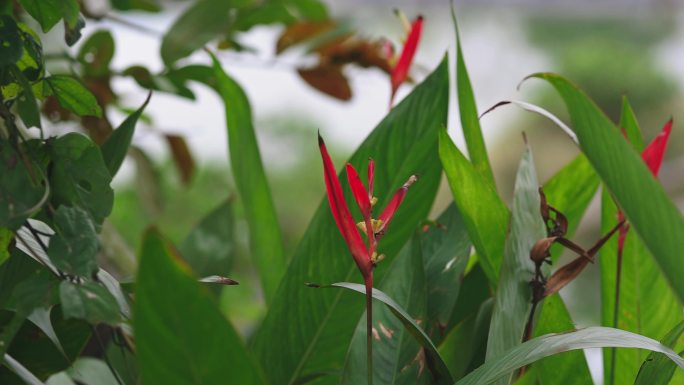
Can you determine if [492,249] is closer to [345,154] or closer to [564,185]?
[564,185]

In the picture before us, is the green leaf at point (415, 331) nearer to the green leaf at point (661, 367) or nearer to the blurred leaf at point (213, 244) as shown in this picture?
the green leaf at point (661, 367)

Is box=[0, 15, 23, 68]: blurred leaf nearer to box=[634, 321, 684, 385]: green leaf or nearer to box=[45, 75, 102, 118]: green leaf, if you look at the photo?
box=[45, 75, 102, 118]: green leaf

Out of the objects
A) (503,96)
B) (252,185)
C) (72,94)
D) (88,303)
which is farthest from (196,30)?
(503,96)

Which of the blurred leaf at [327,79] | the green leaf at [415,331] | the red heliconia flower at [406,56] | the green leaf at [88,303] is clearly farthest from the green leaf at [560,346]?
the blurred leaf at [327,79]

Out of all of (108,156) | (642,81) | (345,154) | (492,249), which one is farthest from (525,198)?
(642,81)

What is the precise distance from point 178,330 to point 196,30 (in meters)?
0.36

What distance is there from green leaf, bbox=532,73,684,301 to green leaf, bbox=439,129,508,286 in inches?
2.3

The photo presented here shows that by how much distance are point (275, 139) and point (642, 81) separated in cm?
250

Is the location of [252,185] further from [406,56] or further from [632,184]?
[632,184]

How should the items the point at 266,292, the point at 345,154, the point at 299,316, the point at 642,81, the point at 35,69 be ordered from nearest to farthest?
the point at 35,69 < the point at 299,316 < the point at 266,292 < the point at 345,154 < the point at 642,81

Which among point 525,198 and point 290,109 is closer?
point 525,198

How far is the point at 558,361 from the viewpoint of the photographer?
14.5 inches

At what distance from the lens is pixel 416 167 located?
1.46 feet

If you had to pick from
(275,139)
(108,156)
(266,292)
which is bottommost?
(275,139)
